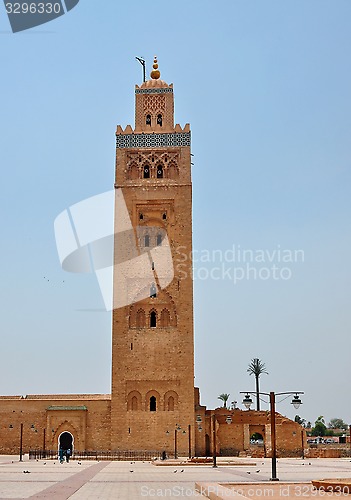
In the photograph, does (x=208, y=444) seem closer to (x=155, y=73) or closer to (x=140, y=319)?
(x=140, y=319)

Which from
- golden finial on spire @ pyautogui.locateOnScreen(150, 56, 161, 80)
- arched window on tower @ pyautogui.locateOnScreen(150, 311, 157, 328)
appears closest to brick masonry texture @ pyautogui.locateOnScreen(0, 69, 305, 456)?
arched window on tower @ pyautogui.locateOnScreen(150, 311, 157, 328)

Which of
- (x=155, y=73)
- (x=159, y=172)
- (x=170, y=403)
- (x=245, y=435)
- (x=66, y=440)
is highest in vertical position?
(x=155, y=73)

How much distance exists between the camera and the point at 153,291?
38000 millimetres

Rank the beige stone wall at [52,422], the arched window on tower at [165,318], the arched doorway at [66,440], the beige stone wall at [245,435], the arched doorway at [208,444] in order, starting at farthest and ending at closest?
the beige stone wall at [245,435]
the arched window on tower at [165,318]
the arched doorway at [208,444]
the arched doorway at [66,440]
the beige stone wall at [52,422]

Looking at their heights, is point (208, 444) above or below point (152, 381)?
below

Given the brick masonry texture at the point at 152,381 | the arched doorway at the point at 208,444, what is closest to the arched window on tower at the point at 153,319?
the brick masonry texture at the point at 152,381

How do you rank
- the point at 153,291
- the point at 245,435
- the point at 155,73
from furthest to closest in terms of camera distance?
1. the point at 155,73
2. the point at 245,435
3. the point at 153,291

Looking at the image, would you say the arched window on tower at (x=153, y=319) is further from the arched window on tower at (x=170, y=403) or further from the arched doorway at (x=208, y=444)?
the arched doorway at (x=208, y=444)

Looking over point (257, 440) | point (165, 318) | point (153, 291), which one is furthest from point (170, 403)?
point (257, 440)

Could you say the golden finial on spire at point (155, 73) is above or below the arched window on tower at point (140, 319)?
above

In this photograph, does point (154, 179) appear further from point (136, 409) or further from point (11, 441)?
point (11, 441)

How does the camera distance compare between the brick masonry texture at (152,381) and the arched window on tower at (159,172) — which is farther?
the arched window on tower at (159,172)

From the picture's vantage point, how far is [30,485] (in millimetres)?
16734

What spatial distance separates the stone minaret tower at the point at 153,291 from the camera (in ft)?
119
